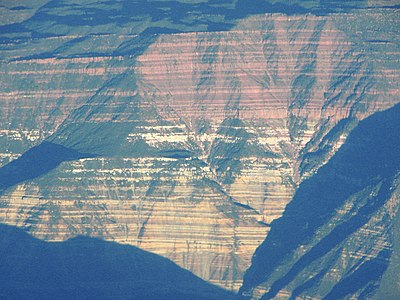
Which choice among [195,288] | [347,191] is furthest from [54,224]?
[347,191]

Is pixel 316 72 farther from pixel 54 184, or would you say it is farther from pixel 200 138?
pixel 54 184

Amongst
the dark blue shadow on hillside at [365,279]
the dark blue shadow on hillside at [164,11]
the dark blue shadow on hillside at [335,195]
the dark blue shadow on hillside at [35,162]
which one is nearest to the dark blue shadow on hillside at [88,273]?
the dark blue shadow on hillside at [335,195]

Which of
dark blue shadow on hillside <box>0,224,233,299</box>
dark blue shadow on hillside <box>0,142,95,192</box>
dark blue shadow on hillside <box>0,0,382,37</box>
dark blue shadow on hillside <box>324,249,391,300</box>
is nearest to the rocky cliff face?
dark blue shadow on hillside <box>0,142,95,192</box>

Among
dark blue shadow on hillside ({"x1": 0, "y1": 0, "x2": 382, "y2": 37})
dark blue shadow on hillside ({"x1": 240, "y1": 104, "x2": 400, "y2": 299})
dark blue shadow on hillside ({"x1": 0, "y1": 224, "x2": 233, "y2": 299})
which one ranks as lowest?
dark blue shadow on hillside ({"x1": 0, "y1": 224, "x2": 233, "y2": 299})

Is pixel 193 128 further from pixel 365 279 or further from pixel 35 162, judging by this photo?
pixel 365 279

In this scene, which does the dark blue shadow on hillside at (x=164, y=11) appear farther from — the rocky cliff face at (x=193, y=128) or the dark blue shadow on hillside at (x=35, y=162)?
the dark blue shadow on hillside at (x=35, y=162)

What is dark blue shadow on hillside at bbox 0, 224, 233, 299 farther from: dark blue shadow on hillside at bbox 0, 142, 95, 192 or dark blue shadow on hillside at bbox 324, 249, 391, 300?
dark blue shadow on hillside at bbox 324, 249, 391, 300

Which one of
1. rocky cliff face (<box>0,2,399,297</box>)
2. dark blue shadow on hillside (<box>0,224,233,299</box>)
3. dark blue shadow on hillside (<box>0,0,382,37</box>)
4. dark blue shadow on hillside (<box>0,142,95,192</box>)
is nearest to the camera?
dark blue shadow on hillside (<box>0,224,233,299</box>)
